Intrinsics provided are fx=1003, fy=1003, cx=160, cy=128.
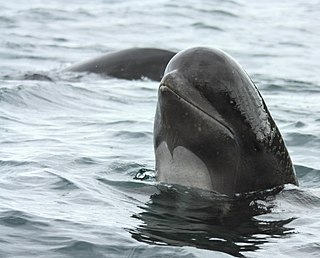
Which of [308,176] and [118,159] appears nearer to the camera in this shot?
[308,176]

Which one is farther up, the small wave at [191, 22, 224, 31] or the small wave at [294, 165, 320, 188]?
the small wave at [294, 165, 320, 188]

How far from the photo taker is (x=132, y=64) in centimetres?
1521

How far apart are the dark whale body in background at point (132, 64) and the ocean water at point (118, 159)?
18cm

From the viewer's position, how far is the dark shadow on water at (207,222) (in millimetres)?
6320

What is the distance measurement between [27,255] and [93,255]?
1.32 feet

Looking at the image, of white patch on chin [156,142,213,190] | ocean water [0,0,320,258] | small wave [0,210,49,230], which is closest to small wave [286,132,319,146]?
ocean water [0,0,320,258]

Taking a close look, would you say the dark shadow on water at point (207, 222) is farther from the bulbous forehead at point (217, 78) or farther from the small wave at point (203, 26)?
the small wave at point (203, 26)

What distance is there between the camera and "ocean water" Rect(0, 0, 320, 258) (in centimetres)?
637

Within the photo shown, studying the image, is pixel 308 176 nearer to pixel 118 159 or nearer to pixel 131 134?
pixel 118 159

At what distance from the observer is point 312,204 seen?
7465mm

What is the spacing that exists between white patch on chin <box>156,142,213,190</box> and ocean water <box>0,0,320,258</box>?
3.2 inches

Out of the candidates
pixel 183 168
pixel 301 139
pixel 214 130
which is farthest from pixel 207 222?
pixel 301 139

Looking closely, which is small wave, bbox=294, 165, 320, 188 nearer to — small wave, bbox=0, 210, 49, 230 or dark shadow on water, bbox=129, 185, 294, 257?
dark shadow on water, bbox=129, 185, 294, 257

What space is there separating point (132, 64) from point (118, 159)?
5948 millimetres
